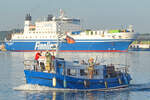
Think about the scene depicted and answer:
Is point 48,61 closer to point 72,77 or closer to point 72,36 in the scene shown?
point 72,77

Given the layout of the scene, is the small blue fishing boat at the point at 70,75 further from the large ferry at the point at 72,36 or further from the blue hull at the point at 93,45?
the blue hull at the point at 93,45

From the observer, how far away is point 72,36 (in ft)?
358

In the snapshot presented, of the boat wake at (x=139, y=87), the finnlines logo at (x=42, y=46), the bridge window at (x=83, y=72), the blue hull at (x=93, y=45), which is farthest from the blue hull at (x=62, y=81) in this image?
the finnlines logo at (x=42, y=46)

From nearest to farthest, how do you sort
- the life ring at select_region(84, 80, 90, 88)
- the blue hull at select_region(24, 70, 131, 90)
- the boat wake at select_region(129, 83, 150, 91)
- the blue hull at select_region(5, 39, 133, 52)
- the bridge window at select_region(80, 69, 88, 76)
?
the blue hull at select_region(24, 70, 131, 90), the life ring at select_region(84, 80, 90, 88), the bridge window at select_region(80, 69, 88, 76), the boat wake at select_region(129, 83, 150, 91), the blue hull at select_region(5, 39, 133, 52)

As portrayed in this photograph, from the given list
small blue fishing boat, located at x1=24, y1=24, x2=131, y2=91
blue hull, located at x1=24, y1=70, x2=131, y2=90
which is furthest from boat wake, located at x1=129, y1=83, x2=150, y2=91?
blue hull, located at x1=24, y1=70, x2=131, y2=90

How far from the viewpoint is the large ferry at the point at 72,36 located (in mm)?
104562

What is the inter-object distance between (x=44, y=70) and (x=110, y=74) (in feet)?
17.9

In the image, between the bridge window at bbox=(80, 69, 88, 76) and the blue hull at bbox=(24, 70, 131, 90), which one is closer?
the blue hull at bbox=(24, 70, 131, 90)

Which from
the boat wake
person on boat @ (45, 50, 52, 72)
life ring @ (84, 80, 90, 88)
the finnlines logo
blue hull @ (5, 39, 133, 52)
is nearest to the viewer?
person on boat @ (45, 50, 52, 72)

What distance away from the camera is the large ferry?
105m

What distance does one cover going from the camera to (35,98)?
2531cm

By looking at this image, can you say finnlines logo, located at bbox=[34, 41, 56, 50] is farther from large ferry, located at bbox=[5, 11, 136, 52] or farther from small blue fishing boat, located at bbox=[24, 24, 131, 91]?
small blue fishing boat, located at bbox=[24, 24, 131, 91]

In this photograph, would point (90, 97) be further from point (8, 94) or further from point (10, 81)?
point (10, 81)

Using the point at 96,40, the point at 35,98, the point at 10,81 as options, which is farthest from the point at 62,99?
the point at 96,40
